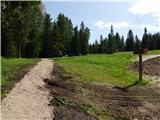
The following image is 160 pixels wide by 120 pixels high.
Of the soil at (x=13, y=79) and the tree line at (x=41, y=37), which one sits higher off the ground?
the tree line at (x=41, y=37)

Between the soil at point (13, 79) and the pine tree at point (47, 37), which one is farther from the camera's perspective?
the pine tree at point (47, 37)

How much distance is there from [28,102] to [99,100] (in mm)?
3763

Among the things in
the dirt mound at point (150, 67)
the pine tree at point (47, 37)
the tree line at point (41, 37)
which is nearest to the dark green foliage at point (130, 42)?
the tree line at point (41, 37)

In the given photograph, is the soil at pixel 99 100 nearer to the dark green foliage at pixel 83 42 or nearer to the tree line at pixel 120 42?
the dark green foliage at pixel 83 42

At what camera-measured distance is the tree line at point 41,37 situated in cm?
6041

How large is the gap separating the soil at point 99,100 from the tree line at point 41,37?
91.1 feet

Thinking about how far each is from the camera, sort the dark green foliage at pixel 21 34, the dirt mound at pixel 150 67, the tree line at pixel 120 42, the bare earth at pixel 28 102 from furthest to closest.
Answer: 1. the tree line at pixel 120 42
2. the dark green foliage at pixel 21 34
3. the dirt mound at pixel 150 67
4. the bare earth at pixel 28 102

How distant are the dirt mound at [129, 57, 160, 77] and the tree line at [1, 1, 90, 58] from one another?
18.9m

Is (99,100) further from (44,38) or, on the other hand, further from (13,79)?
(44,38)

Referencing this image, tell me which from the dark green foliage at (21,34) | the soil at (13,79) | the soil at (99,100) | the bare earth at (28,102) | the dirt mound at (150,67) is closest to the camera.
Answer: the bare earth at (28,102)

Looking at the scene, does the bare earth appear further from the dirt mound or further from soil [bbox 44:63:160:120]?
the dirt mound

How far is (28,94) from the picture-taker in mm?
15648

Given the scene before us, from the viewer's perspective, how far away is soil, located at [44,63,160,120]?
581 inches

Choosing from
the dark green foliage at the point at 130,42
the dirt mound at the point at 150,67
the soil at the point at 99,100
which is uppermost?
the dark green foliage at the point at 130,42
